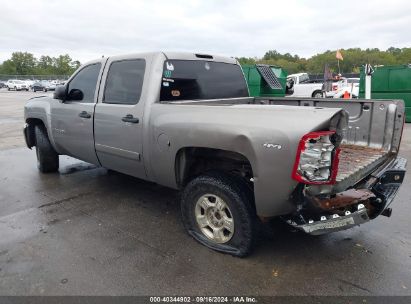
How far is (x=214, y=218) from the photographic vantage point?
3.45 meters

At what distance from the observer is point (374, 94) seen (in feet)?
45.5

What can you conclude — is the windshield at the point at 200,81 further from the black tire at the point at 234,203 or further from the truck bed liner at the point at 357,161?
the truck bed liner at the point at 357,161

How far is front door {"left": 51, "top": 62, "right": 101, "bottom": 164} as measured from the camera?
15.4 ft

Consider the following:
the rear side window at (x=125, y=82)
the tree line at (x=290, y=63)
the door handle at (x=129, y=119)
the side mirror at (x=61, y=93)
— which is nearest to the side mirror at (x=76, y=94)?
the side mirror at (x=61, y=93)

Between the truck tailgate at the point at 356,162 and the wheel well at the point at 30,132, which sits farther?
the wheel well at the point at 30,132

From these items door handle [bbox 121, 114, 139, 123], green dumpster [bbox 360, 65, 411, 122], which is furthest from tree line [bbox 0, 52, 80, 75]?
door handle [bbox 121, 114, 139, 123]

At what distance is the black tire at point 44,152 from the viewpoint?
590 centimetres

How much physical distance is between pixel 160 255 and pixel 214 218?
61 cm

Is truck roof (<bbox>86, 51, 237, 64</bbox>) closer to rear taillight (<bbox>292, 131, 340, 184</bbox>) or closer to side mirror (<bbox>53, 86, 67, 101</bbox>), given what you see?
side mirror (<bbox>53, 86, 67, 101</bbox>)

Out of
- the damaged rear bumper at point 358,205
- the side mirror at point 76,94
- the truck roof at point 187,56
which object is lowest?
the damaged rear bumper at point 358,205

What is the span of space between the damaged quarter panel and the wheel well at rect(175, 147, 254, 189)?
139 mm

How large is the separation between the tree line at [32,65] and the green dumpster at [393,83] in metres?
90.2

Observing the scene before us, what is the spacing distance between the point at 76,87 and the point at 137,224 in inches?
89.6

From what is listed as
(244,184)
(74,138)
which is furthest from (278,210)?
(74,138)
